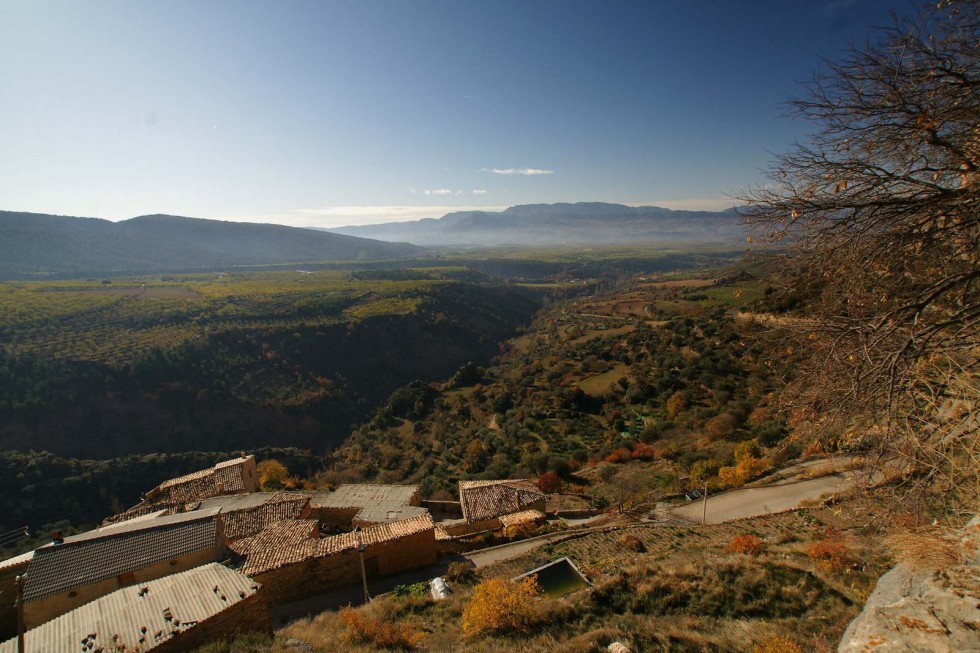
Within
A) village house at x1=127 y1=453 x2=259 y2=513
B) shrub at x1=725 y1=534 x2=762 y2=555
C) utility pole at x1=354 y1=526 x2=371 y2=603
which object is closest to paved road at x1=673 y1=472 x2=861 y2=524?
shrub at x1=725 y1=534 x2=762 y2=555

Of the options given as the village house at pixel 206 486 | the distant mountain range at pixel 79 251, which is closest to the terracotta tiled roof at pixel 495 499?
the village house at pixel 206 486

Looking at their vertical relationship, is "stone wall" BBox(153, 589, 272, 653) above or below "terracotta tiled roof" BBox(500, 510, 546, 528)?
above

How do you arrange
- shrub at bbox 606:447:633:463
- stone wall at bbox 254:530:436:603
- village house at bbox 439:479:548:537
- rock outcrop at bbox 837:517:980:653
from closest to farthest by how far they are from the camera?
rock outcrop at bbox 837:517:980:653, stone wall at bbox 254:530:436:603, village house at bbox 439:479:548:537, shrub at bbox 606:447:633:463

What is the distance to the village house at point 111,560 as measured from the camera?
10070mm

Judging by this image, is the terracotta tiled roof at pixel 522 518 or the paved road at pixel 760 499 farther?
the terracotta tiled roof at pixel 522 518

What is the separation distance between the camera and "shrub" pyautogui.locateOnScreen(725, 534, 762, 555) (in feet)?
31.0

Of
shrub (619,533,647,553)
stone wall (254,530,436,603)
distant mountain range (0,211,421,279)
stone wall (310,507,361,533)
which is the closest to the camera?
A: stone wall (254,530,436,603)

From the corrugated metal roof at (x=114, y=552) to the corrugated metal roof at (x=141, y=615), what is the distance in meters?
3.86

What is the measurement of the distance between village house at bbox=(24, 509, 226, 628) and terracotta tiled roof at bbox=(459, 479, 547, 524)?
27.2 feet

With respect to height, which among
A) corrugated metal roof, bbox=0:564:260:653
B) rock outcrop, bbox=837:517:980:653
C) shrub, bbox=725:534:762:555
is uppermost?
rock outcrop, bbox=837:517:980:653

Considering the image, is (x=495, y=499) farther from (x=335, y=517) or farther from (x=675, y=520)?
(x=675, y=520)

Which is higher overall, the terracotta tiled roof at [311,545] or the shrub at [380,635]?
the shrub at [380,635]

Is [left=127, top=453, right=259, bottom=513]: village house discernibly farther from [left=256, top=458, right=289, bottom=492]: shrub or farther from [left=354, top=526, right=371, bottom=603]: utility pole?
[left=354, top=526, right=371, bottom=603]: utility pole

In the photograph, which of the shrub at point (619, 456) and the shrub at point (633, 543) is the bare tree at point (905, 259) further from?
the shrub at point (619, 456)
